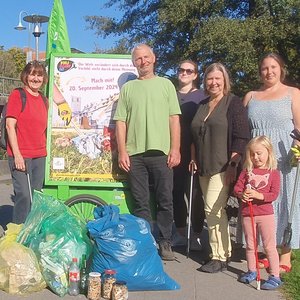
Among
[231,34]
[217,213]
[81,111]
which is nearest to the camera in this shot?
[217,213]

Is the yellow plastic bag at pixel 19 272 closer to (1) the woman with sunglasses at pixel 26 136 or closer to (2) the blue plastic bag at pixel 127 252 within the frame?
(2) the blue plastic bag at pixel 127 252

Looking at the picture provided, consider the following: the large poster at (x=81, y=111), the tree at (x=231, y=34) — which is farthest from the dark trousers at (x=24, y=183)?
the tree at (x=231, y=34)

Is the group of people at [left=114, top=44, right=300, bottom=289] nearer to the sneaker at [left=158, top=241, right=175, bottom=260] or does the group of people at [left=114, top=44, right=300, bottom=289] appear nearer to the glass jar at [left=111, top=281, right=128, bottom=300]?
the sneaker at [left=158, top=241, right=175, bottom=260]

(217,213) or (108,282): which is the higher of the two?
(217,213)

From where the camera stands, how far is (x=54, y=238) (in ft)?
13.7

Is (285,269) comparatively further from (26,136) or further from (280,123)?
(26,136)

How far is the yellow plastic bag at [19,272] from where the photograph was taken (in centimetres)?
398

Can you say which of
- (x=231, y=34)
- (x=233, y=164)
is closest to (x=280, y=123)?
(x=233, y=164)

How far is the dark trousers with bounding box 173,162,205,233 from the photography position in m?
5.11

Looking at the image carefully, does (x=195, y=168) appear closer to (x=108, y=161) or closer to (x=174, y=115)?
(x=174, y=115)

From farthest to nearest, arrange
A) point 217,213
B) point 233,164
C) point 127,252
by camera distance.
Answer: point 217,213, point 233,164, point 127,252

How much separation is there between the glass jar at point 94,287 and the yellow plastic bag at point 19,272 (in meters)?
0.45

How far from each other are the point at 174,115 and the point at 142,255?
1352 millimetres

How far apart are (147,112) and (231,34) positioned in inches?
412
